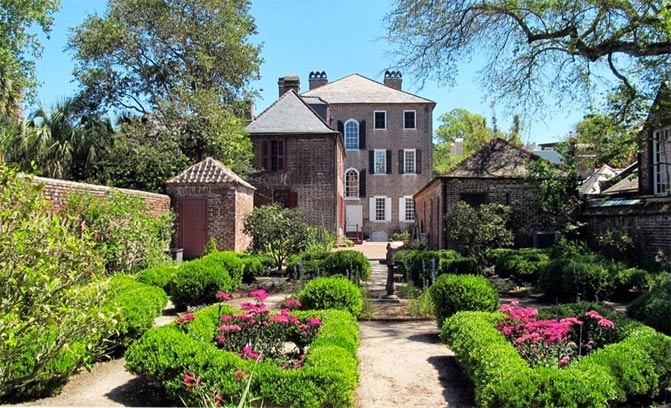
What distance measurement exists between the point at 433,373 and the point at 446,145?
195 ft

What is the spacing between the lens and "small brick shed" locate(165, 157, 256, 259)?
18016mm

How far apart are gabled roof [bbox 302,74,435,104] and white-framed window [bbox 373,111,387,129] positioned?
861mm

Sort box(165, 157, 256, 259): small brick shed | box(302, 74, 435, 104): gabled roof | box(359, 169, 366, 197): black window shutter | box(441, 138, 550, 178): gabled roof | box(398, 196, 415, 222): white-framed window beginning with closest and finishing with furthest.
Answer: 1. box(165, 157, 256, 259): small brick shed
2. box(441, 138, 550, 178): gabled roof
3. box(398, 196, 415, 222): white-framed window
4. box(359, 169, 366, 197): black window shutter
5. box(302, 74, 435, 104): gabled roof

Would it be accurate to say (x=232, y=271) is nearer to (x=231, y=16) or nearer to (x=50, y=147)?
(x=50, y=147)

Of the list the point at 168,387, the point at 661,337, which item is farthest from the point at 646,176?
the point at 168,387

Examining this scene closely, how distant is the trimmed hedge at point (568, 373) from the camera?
4398mm

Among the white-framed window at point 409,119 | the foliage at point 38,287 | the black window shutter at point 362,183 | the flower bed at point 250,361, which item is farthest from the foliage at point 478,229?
the white-framed window at point 409,119

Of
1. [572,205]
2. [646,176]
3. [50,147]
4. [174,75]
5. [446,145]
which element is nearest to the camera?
[646,176]

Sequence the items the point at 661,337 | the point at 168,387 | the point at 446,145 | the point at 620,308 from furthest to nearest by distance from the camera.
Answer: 1. the point at 446,145
2. the point at 620,308
3. the point at 661,337
4. the point at 168,387

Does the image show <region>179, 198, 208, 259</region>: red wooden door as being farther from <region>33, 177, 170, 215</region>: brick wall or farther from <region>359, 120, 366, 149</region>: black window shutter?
<region>359, 120, 366, 149</region>: black window shutter

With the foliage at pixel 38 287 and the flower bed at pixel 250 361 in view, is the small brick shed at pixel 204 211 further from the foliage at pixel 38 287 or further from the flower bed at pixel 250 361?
the foliage at pixel 38 287

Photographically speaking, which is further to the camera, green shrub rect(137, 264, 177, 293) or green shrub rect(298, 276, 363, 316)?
green shrub rect(137, 264, 177, 293)

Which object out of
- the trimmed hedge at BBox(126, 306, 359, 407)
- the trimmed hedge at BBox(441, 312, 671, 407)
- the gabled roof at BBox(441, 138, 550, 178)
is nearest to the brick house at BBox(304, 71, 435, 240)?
the gabled roof at BBox(441, 138, 550, 178)

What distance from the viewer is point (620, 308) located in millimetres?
10477
